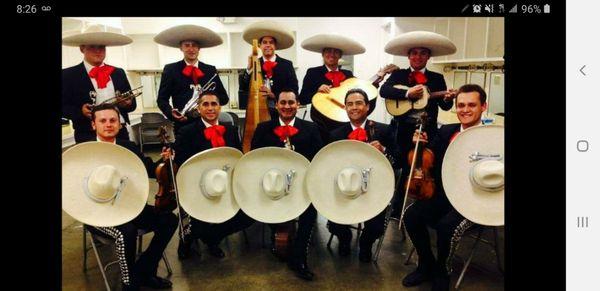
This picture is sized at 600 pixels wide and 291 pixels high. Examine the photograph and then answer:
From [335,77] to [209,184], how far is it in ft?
4.61

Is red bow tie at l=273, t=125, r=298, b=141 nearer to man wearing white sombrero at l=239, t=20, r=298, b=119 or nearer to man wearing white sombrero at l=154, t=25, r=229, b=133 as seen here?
man wearing white sombrero at l=239, t=20, r=298, b=119

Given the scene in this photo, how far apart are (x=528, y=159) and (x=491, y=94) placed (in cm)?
229

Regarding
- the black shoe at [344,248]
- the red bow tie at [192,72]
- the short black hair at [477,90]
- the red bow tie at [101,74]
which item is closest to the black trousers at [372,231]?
the black shoe at [344,248]

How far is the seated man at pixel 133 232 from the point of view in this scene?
2.01 m

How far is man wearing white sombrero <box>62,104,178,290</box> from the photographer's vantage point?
6.00 feet

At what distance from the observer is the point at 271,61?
309cm

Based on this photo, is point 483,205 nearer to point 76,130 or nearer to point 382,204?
point 382,204

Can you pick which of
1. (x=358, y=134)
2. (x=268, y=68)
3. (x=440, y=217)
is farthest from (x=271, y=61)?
(x=440, y=217)

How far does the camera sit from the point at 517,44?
41.5 inches

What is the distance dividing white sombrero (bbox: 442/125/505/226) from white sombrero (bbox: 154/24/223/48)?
1849 millimetres

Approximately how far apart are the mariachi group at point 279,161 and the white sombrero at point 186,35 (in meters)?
0.01

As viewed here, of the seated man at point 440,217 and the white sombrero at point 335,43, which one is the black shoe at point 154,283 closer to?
the seated man at point 440,217

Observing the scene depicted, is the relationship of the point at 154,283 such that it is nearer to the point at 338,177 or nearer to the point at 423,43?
the point at 338,177

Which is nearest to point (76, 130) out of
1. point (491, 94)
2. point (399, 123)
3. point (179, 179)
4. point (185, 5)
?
point (179, 179)
